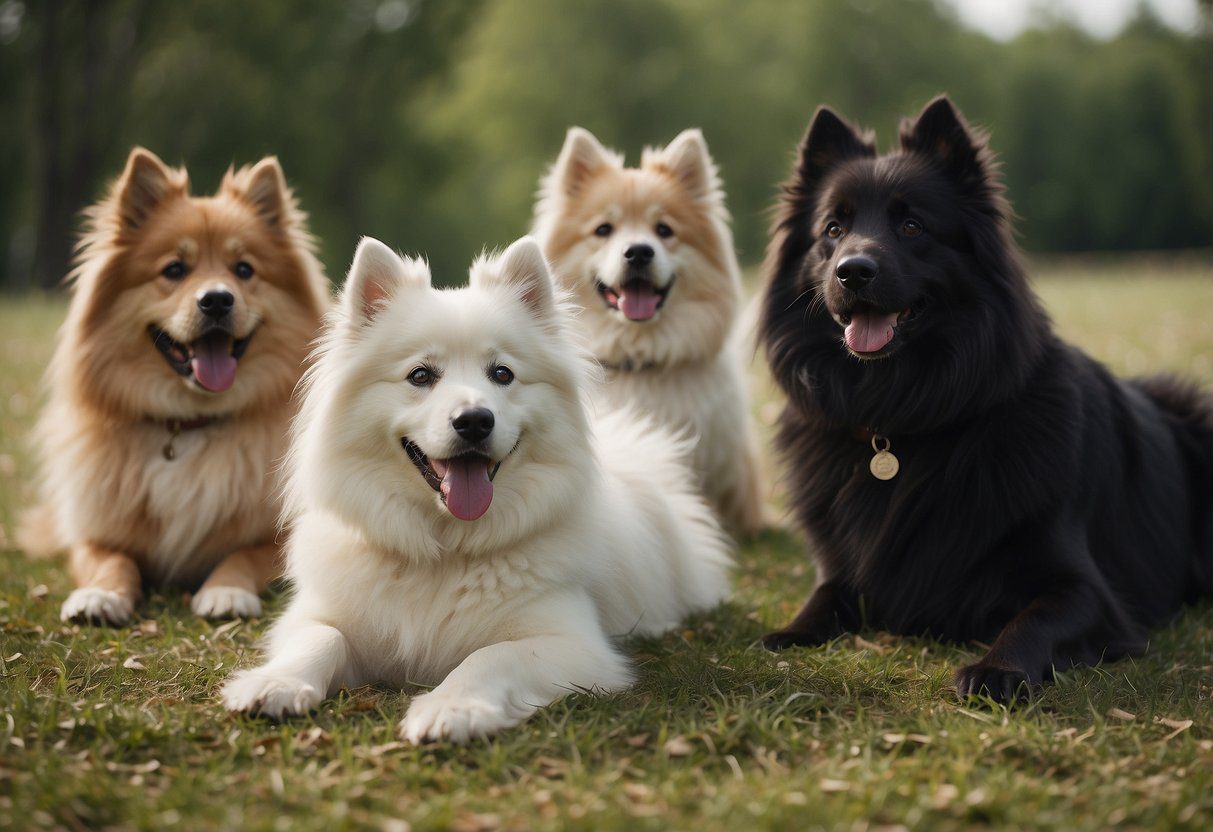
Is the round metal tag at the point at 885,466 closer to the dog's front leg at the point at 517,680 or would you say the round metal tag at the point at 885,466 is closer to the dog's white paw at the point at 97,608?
the dog's front leg at the point at 517,680

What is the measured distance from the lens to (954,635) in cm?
395

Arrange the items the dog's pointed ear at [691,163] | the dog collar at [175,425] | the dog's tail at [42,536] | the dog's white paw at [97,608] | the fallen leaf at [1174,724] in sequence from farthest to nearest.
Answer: the dog's pointed ear at [691,163] → the dog's tail at [42,536] → the dog collar at [175,425] → the dog's white paw at [97,608] → the fallen leaf at [1174,724]

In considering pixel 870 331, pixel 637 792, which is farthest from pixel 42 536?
pixel 870 331

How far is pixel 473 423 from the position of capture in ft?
10.4

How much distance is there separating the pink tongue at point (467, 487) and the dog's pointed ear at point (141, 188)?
2456mm

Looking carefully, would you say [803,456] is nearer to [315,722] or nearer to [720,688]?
[720,688]

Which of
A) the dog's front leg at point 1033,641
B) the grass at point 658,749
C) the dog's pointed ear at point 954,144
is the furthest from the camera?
the dog's pointed ear at point 954,144

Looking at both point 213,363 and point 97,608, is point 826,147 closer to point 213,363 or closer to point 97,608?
point 213,363

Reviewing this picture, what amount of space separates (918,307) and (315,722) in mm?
2473

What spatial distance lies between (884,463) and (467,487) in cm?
164

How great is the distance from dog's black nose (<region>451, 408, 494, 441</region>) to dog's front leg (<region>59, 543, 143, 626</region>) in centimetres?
200

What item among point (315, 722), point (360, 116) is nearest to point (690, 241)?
point (315, 722)

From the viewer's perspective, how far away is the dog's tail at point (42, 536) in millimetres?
5293

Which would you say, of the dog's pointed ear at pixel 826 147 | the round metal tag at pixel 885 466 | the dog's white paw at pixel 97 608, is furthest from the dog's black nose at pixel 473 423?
the dog's white paw at pixel 97 608
